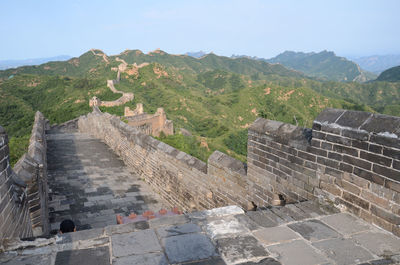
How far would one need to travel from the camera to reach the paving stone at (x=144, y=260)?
7.13ft

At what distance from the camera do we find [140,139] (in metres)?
8.02

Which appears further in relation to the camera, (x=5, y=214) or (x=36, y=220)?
(x=36, y=220)

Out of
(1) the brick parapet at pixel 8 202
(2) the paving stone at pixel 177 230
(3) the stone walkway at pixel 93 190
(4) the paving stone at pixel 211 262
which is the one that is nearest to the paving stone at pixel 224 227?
(2) the paving stone at pixel 177 230

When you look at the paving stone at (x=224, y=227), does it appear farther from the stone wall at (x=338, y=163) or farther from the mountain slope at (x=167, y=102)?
the mountain slope at (x=167, y=102)

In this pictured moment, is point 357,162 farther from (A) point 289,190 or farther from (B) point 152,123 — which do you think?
(B) point 152,123

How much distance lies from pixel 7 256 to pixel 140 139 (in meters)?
5.82

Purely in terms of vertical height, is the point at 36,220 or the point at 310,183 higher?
the point at 310,183

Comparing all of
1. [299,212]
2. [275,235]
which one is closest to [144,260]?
[275,235]

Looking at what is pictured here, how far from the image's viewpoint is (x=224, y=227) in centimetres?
272

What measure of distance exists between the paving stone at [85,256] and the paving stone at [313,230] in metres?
1.65

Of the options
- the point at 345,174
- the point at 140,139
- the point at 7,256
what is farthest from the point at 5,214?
the point at 140,139

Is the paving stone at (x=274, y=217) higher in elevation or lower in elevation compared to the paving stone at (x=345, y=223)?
higher

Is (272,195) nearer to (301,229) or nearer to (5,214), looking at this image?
(301,229)

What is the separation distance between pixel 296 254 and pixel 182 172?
12.8 feet
